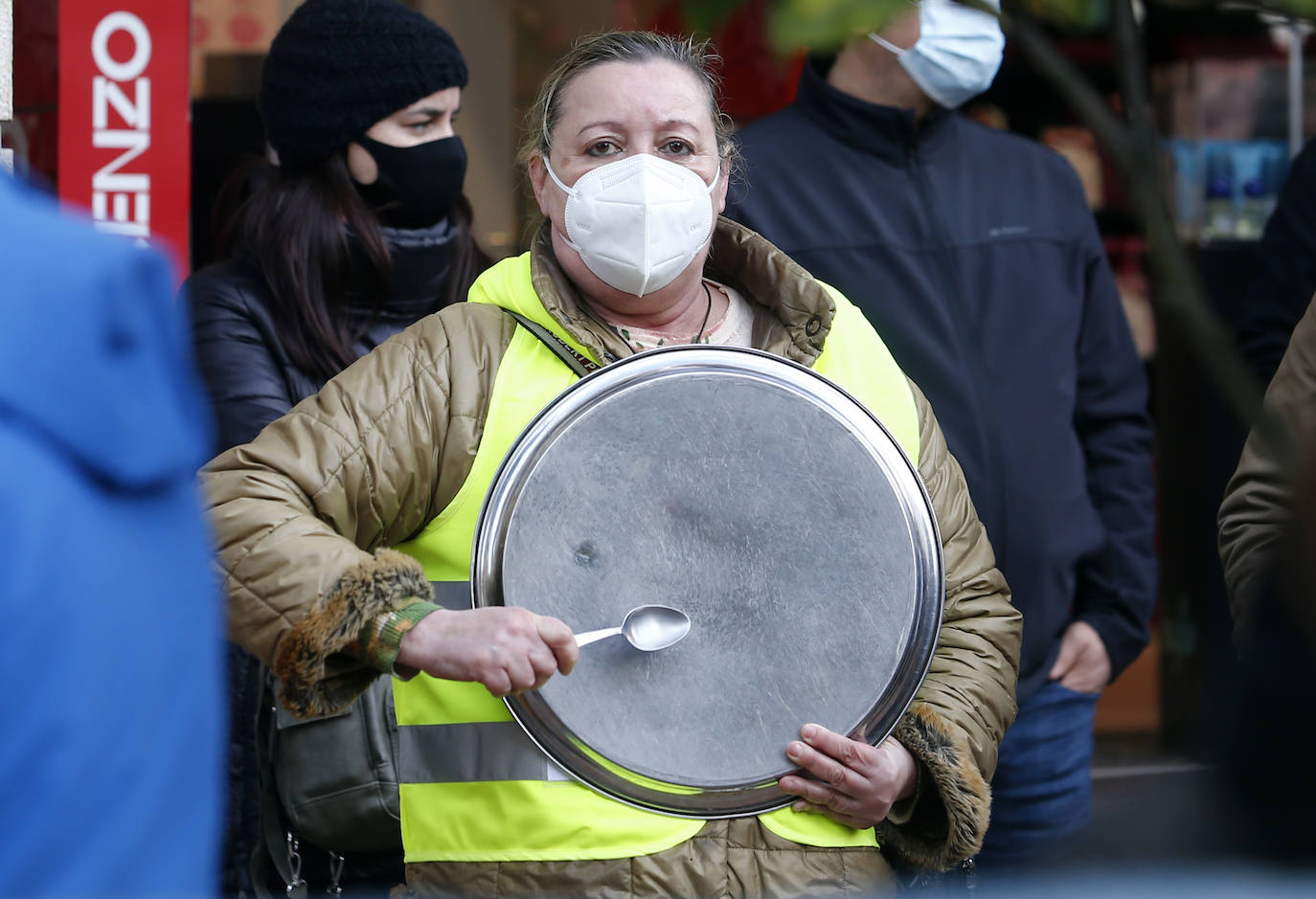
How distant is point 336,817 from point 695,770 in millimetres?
856

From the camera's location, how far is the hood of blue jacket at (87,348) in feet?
2.86

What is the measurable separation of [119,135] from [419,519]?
6.57ft

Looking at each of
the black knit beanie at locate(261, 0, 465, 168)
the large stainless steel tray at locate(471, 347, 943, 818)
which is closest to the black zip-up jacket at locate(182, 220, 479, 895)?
the black knit beanie at locate(261, 0, 465, 168)

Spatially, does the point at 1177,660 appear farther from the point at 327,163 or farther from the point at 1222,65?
the point at 327,163

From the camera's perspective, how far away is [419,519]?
2.23 metres

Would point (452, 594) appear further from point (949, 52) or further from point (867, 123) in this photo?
point (949, 52)

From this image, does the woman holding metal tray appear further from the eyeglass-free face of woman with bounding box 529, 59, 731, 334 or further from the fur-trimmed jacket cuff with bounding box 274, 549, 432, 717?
the eyeglass-free face of woman with bounding box 529, 59, 731, 334

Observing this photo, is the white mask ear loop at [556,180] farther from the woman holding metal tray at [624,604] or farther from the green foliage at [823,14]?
the green foliage at [823,14]

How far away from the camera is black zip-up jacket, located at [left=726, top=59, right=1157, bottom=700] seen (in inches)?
127

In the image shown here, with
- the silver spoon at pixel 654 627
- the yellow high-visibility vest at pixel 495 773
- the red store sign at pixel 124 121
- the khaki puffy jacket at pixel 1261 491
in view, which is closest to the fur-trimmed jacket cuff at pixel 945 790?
the yellow high-visibility vest at pixel 495 773

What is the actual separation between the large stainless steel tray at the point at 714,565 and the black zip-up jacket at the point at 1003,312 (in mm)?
1058

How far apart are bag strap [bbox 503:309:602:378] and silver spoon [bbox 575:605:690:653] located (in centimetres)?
40

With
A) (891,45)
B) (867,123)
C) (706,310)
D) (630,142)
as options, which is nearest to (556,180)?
(630,142)

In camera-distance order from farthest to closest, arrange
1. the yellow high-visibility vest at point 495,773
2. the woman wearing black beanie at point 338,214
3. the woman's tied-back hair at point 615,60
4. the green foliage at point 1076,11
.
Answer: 1. the woman wearing black beanie at point 338,214
2. the woman's tied-back hair at point 615,60
3. the yellow high-visibility vest at point 495,773
4. the green foliage at point 1076,11
